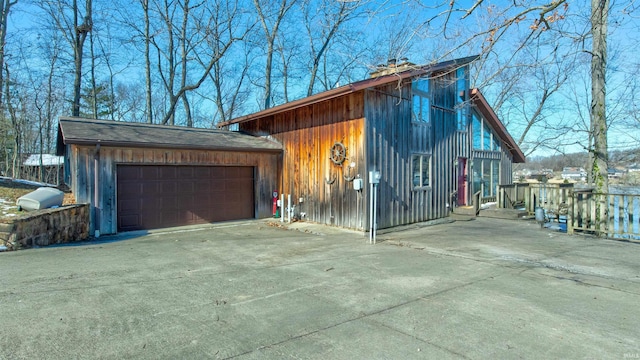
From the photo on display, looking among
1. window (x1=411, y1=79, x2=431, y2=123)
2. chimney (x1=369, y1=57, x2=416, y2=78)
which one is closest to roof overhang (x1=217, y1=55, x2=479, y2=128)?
chimney (x1=369, y1=57, x2=416, y2=78)

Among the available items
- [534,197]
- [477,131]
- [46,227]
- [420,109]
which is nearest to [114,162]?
[46,227]

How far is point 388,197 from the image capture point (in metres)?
10.4

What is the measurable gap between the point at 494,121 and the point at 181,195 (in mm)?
12829

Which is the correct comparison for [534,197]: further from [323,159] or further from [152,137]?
[152,137]

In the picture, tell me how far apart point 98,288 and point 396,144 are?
27.0 ft

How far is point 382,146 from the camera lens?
10141 mm

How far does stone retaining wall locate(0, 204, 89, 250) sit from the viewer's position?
700 centimetres

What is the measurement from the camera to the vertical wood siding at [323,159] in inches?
392

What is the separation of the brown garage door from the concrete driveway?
2371mm

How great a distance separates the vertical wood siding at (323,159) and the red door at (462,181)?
5.82 meters

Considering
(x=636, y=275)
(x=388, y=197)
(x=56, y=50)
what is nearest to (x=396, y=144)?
(x=388, y=197)

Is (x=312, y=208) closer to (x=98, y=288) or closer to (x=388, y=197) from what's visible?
(x=388, y=197)

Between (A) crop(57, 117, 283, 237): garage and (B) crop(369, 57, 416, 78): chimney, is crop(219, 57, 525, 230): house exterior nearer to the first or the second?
(B) crop(369, 57, 416, 78): chimney

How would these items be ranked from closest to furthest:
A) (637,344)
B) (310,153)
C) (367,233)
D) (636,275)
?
(637,344), (636,275), (367,233), (310,153)
